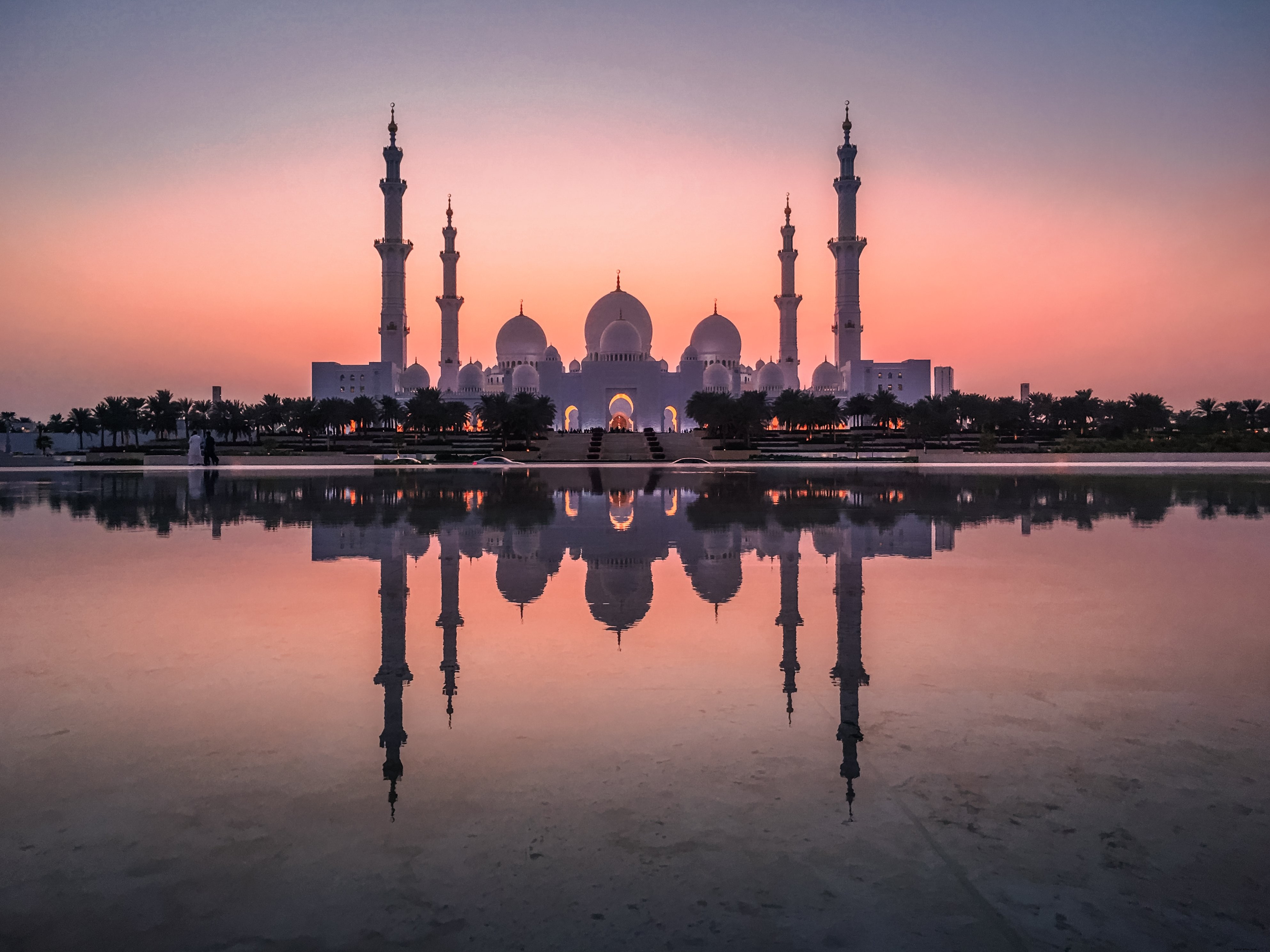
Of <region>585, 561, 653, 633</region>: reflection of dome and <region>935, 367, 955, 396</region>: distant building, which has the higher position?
<region>935, 367, 955, 396</region>: distant building

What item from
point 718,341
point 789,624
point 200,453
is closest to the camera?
point 789,624

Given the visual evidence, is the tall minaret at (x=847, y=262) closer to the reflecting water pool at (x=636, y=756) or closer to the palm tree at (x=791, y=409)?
the palm tree at (x=791, y=409)

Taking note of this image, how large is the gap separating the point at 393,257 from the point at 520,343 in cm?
1633

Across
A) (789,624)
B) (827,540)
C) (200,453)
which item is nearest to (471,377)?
(200,453)

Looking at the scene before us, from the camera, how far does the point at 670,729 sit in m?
3.71

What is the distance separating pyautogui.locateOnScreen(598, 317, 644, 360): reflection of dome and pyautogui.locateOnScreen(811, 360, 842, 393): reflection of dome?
15.4 metres

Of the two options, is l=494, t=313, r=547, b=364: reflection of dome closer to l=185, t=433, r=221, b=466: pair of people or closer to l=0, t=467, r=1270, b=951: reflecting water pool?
l=185, t=433, r=221, b=466: pair of people

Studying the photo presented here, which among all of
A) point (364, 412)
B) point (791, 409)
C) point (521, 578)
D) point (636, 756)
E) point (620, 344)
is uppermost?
point (620, 344)

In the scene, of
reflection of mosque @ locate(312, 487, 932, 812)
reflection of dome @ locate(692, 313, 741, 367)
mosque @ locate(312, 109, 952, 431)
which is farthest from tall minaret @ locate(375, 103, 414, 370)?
reflection of mosque @ locate(312, 487, 932, 812)

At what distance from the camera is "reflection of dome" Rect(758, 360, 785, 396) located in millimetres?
71375

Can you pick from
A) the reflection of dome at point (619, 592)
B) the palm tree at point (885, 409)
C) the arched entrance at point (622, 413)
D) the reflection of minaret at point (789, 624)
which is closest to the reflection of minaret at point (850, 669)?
the reflection of minaret at point (789, 624)

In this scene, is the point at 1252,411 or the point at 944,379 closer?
the point at 1252,411

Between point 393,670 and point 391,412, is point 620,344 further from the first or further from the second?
point 393,670

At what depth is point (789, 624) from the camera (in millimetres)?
5684
